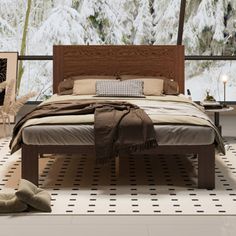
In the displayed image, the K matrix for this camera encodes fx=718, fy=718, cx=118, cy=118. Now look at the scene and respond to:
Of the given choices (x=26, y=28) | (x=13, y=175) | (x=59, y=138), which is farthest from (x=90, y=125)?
(x=26, y=28)

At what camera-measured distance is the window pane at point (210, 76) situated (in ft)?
33.4

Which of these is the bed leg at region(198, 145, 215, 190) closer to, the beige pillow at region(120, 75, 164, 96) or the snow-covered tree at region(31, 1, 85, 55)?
the beige pillow at region(120, 75, 164, 96)

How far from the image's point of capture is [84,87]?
7289mm

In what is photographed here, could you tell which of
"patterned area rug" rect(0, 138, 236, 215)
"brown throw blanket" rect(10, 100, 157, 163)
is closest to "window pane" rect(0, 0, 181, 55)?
"patterned area rug" rect(0, 138, 236, 215)

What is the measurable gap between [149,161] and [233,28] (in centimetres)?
422

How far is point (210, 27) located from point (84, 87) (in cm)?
332

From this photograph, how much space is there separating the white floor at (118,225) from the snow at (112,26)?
555 centimetres

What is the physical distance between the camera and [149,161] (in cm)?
633

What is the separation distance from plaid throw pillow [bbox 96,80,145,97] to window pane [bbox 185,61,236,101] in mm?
3190

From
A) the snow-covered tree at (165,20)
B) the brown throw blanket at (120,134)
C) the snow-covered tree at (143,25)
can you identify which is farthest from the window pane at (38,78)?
the brown throw blanket at (120,134)

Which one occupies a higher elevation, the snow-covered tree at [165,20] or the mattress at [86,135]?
the snow-covered tree at [165,20]

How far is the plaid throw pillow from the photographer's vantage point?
7016 mm

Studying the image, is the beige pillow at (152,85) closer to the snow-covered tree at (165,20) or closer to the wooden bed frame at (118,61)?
the wooden bed frame at (118,61)

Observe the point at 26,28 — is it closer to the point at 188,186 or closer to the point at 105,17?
the point at 105,17
